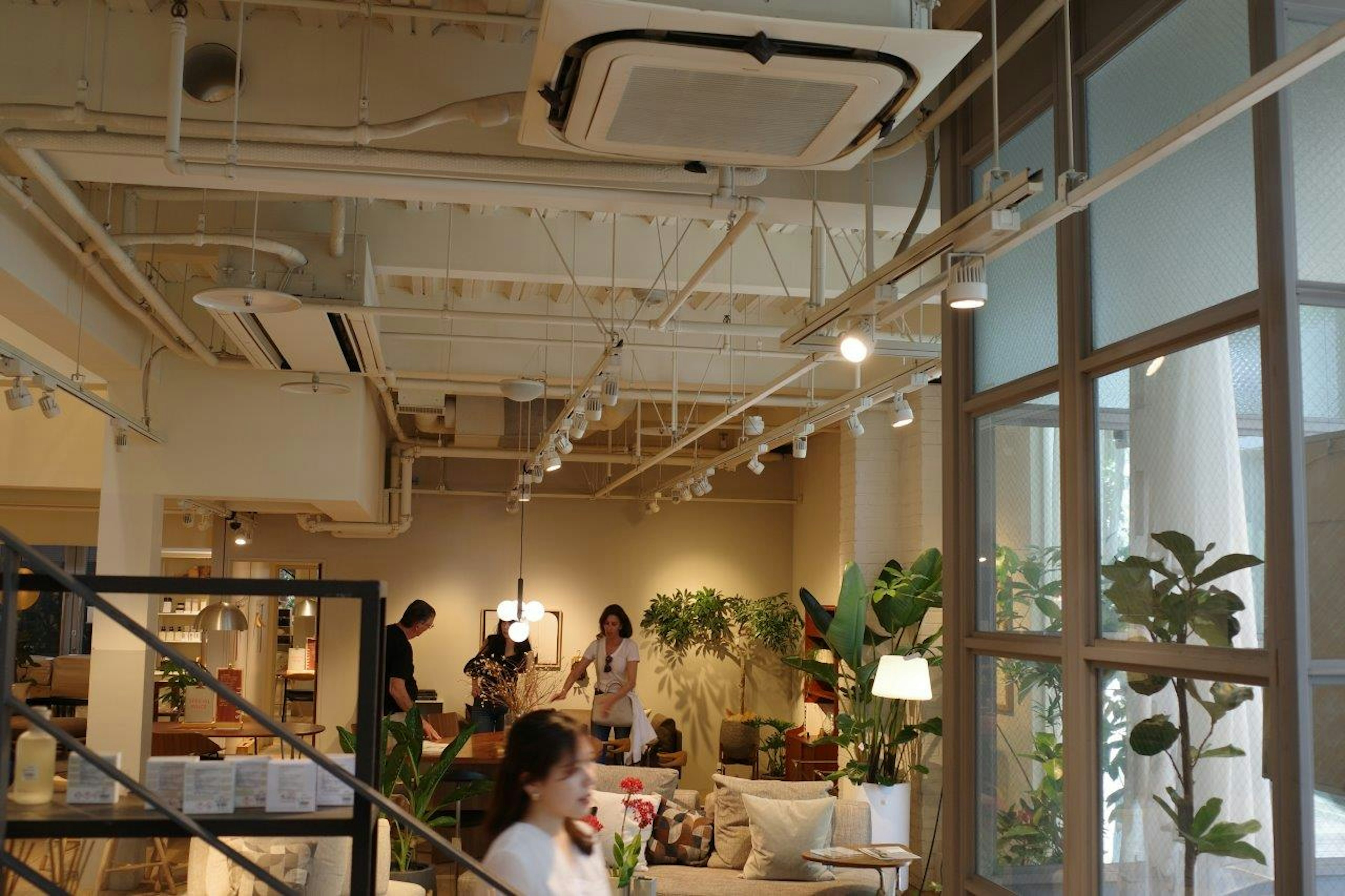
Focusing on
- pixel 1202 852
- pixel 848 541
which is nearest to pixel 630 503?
pixel 848 541

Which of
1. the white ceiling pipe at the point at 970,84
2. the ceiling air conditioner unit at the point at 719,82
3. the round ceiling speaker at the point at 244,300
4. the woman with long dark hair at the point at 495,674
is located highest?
the white ceiling pipe at the point at 970,84

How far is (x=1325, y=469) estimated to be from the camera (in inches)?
124

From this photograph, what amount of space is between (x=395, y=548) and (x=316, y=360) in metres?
7.81

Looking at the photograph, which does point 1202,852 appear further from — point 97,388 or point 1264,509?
point 97,388

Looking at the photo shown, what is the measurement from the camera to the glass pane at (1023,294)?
4445 mm

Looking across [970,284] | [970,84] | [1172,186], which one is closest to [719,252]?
[970,84]

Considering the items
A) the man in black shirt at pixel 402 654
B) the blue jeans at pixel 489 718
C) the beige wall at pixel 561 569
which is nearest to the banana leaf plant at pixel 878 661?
the blue jeans at pixel 489 718

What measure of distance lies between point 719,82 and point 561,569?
13385mm

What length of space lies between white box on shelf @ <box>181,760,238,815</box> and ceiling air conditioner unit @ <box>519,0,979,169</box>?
1760 mm

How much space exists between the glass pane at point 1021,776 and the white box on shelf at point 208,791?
2754 millimetres

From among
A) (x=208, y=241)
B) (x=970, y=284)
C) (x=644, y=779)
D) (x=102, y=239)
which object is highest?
(x=208, y=241)

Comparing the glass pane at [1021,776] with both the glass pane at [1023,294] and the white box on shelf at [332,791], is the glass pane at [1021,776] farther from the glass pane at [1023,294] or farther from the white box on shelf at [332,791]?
the white box on shelf at [332,791]

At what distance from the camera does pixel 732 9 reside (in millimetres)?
2916

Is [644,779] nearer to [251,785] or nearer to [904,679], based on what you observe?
[904,679]
